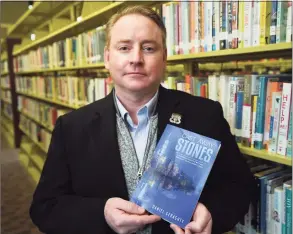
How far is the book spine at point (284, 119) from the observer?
4.00 feet

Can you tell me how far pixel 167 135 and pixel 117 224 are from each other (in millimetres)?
331

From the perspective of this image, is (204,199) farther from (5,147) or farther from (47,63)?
(5,147)

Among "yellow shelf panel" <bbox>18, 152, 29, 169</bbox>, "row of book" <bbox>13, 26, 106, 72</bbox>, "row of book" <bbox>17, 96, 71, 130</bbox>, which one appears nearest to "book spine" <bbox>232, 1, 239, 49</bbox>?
"row of book" <bbox>13, 26, 106, 72</bbox>

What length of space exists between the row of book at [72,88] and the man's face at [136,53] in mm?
1369

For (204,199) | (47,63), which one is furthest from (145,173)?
(47,63)

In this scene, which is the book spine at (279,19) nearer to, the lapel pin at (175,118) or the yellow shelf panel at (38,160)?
the lapel pin at (175,118)

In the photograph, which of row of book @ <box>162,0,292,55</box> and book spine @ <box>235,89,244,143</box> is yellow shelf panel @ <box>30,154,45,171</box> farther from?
book spine @ <box>235,89,244,143</box>

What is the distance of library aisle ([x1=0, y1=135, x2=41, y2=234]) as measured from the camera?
3033mm

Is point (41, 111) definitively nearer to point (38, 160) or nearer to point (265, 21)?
point (38, 160)

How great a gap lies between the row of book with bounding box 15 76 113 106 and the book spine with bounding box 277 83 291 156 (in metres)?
1.52

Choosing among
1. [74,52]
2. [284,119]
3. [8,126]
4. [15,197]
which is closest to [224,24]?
[284,119]

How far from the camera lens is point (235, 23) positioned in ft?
4.59

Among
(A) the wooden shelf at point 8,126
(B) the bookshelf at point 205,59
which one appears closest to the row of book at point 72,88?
(B) the bookshelf at point 205,59

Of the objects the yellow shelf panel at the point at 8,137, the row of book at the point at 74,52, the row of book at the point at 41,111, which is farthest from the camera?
the yellow shelf panel at the point at 8,137
